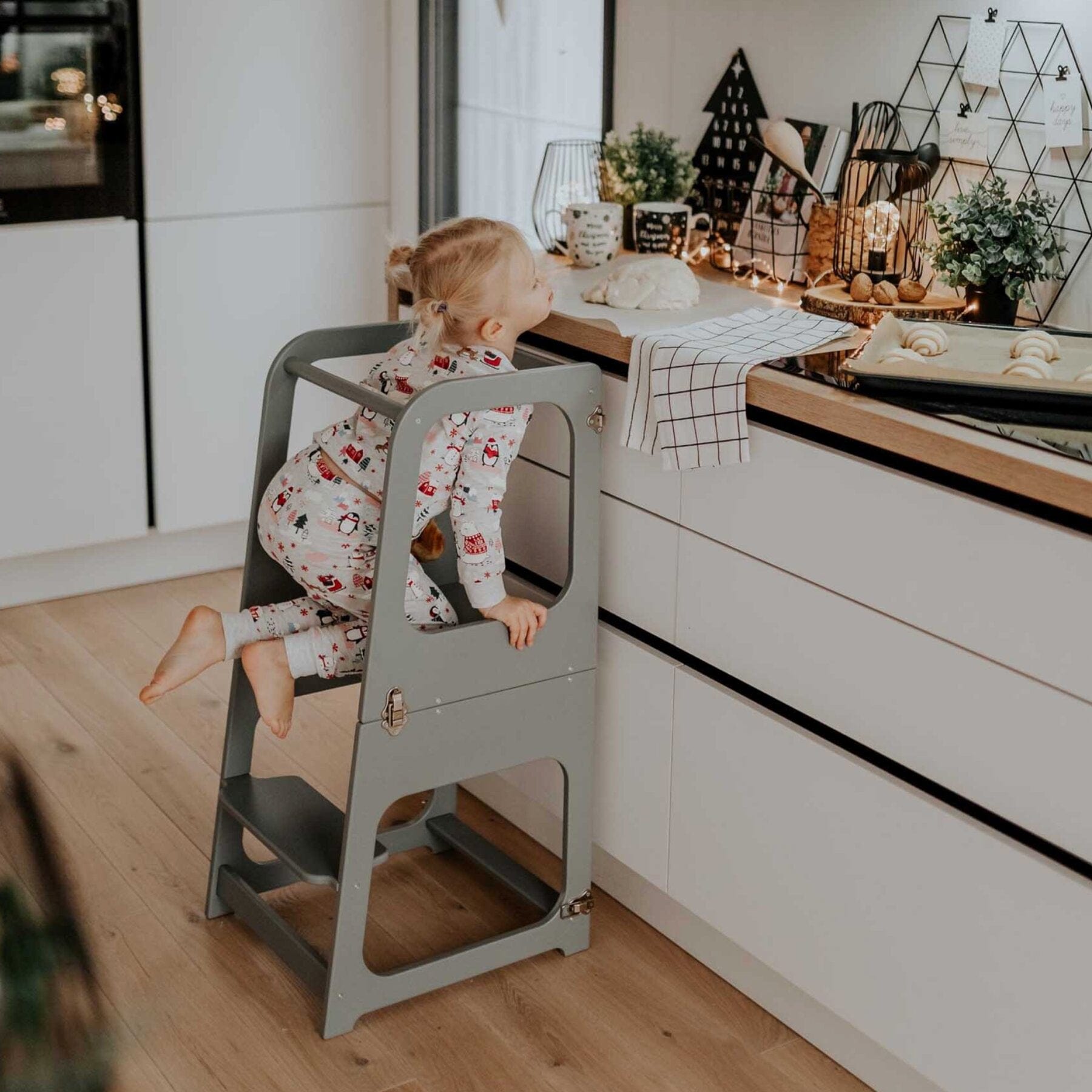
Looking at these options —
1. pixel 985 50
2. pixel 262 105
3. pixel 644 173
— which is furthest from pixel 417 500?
pixel 262 105

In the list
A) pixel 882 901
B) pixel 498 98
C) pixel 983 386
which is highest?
pixel 498 98

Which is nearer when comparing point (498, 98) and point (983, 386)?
point (983, 386)

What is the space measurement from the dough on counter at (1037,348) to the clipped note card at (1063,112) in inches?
16.5

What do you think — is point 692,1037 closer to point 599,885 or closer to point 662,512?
point 599,885

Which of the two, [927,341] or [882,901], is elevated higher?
[927,341]

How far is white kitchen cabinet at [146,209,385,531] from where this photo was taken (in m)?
3.19

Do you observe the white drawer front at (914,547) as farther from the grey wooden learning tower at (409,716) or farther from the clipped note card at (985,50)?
the clipped note card at (985,50)

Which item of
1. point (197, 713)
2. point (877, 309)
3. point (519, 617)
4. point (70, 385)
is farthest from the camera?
point (70, 385)

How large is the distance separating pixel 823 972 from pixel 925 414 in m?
0.72

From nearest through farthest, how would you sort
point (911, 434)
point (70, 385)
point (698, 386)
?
point (911, 434) → point (698, 386) → point (70, 385)

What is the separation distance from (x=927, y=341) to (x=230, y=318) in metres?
1.89

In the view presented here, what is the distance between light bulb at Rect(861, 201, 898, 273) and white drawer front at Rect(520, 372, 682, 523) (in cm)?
47

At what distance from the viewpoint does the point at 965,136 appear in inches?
87.8

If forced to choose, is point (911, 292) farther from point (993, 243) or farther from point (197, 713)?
point (197, 713)
